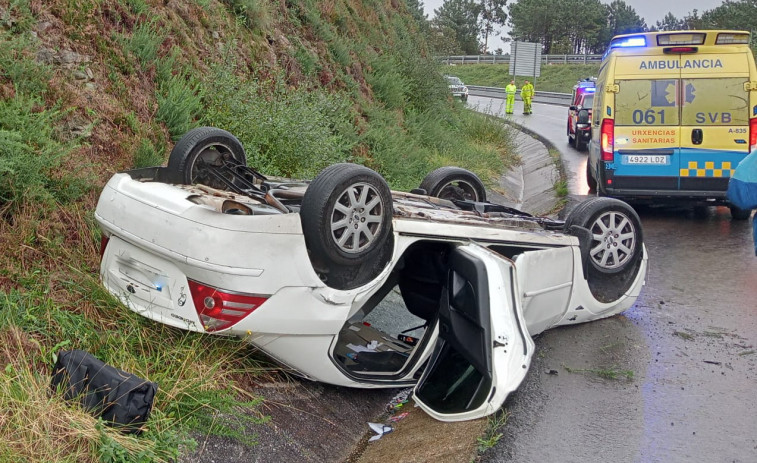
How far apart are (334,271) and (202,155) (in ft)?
5.54

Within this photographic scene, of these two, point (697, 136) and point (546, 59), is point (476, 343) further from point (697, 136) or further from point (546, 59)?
point (546, 59)

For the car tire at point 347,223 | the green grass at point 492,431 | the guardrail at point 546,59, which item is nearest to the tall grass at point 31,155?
the car tire at point 347,223

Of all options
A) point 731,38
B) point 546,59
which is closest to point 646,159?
point 731,38

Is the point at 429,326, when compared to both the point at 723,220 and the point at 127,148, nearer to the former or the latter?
the point at 127,148

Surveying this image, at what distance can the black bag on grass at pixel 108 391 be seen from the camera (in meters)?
3.36

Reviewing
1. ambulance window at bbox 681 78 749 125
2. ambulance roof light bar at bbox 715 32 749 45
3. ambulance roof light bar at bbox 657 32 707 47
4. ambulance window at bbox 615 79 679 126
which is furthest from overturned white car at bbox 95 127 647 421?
ambulance roof light bar at bbox 715 32 749 45

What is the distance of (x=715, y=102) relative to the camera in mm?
9461

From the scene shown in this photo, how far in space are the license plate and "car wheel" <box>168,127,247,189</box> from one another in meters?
6.12

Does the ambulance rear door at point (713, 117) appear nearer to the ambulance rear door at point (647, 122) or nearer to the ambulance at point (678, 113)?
the ambulance at point (678, 113)

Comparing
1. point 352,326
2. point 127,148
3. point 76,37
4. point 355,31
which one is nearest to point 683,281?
point 352,326

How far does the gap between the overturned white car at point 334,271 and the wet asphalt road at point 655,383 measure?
431mm

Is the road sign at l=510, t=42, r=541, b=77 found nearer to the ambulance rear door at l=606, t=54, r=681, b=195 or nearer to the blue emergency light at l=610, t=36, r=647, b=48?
the blue emergency light at l=610, t=36, r=647, b=48

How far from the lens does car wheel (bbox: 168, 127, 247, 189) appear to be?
513cm

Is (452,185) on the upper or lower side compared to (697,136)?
lower
